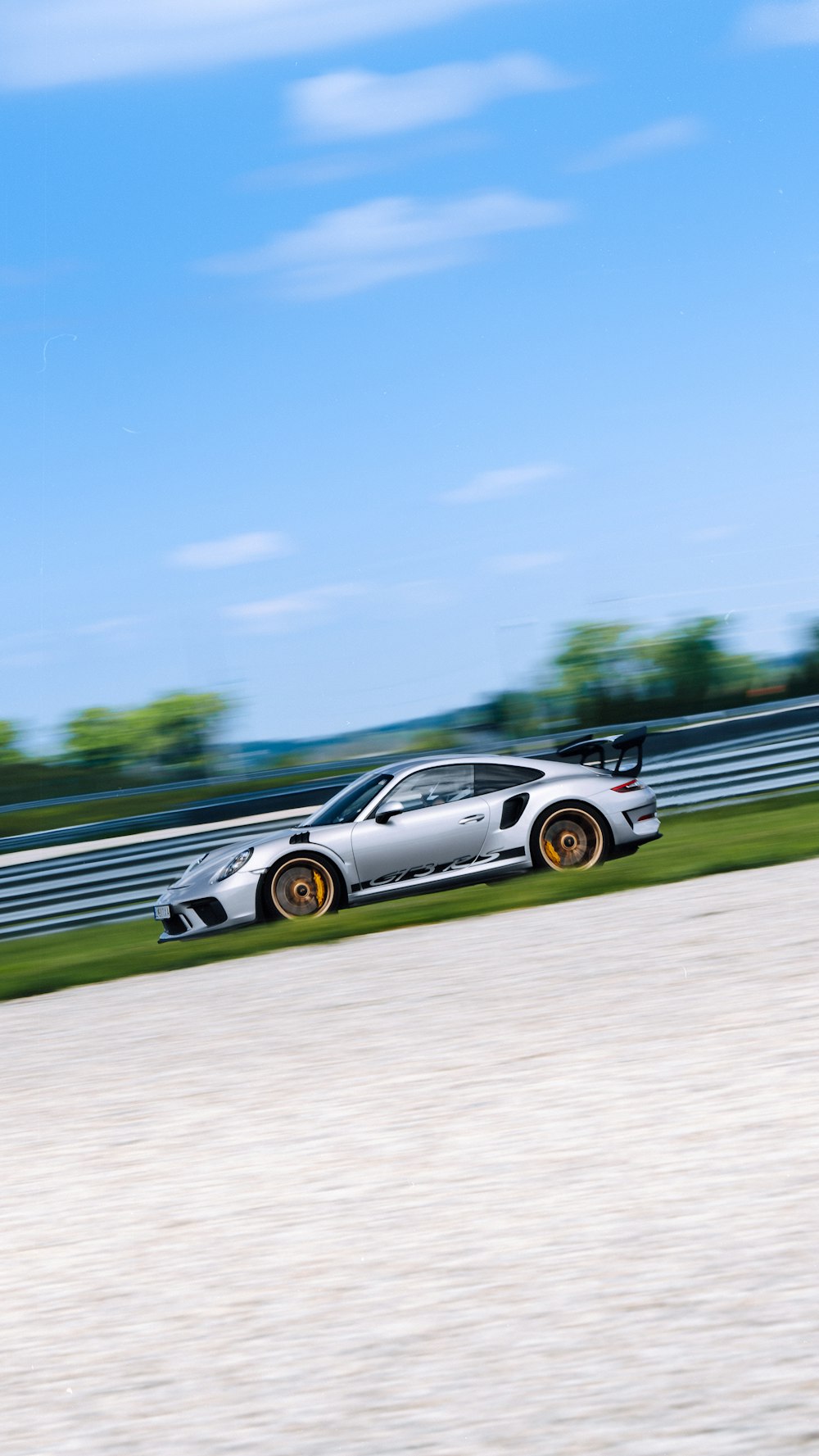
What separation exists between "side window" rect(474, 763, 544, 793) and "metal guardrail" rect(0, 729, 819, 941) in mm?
3780

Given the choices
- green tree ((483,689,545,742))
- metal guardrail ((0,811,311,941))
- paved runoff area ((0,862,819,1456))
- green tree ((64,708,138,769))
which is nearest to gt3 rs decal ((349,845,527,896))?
metal guardrail ((0,811,311,941))

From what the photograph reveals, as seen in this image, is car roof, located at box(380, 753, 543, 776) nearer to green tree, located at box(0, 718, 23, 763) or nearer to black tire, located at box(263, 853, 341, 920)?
black tire, located at box(263, 853, 341, 920)

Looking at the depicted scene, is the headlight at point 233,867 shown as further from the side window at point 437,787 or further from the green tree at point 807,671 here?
the green tree at point 807,671

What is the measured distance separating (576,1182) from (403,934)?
5368mm

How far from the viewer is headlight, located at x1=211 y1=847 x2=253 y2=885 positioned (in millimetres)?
10719

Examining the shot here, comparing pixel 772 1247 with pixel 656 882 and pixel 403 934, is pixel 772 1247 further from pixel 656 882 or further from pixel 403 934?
pixel 656 882

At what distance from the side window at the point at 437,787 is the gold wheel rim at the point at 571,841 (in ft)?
2.24

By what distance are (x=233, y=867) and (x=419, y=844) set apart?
1402 mm

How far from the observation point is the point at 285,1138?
461cm

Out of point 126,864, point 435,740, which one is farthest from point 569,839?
point 126,864

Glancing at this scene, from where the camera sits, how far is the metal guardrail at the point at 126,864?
14.2 meters

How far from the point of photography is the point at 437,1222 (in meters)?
3.68

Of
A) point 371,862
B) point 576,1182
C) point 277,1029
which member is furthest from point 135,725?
point 576,1182

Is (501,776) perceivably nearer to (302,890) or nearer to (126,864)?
(302,890)
